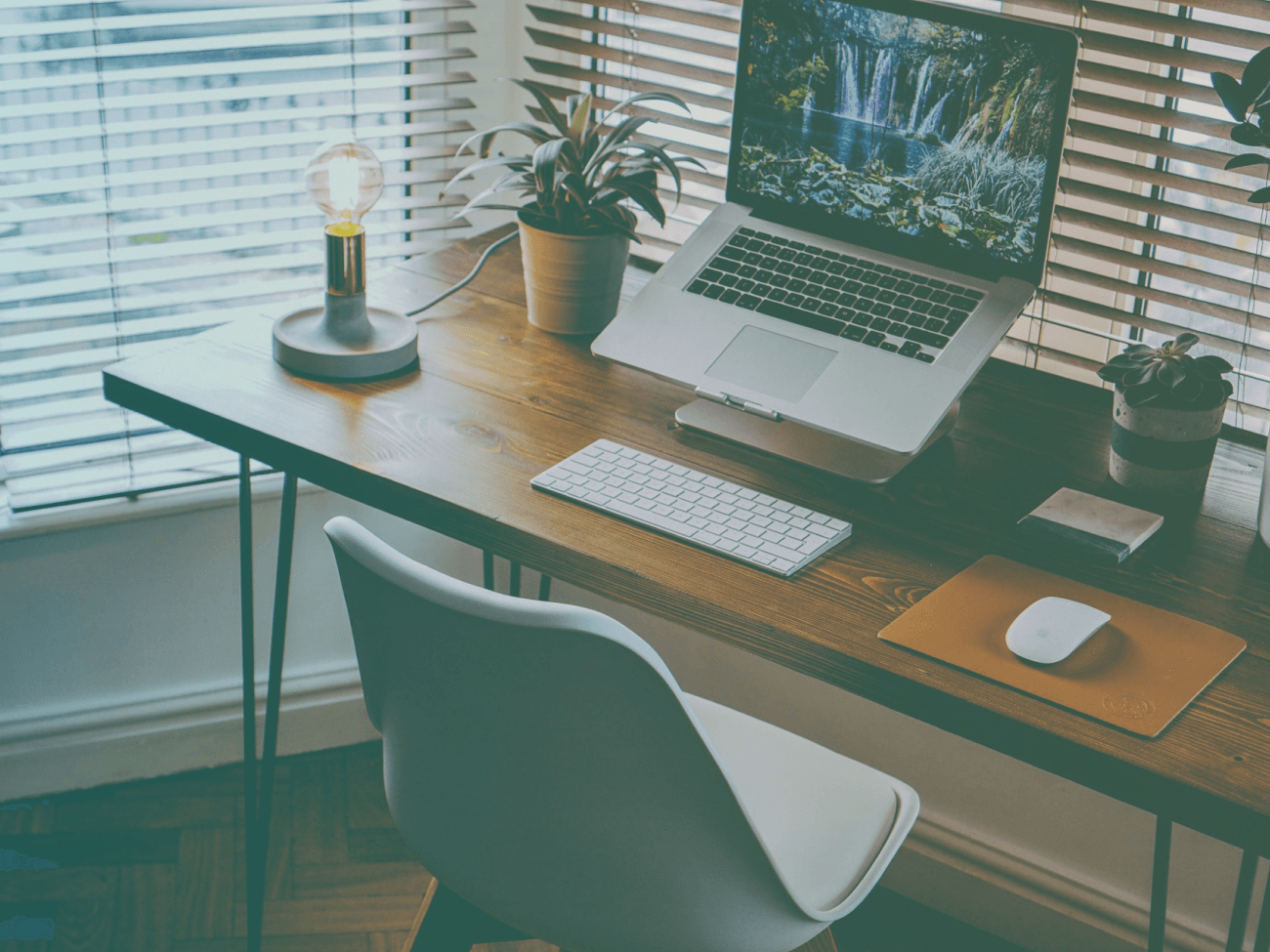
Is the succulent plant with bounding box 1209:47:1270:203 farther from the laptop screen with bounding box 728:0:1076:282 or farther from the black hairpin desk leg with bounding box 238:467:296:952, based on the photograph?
the black hairpin desk leg with bounding box 238:467:296:952

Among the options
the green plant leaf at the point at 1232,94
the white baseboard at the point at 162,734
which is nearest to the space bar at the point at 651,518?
the green plant leaf at the point at 1232,94

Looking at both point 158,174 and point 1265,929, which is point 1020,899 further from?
point 158,174

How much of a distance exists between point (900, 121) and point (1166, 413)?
1.34 ft

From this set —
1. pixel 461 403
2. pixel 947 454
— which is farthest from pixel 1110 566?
pixel 461 403

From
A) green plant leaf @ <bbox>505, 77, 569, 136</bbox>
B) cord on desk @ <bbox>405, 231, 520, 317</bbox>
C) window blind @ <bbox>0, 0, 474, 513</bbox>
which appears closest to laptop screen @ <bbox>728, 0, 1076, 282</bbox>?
green plant leaf @ <bbox>505, 77, 569, 136</bbox>

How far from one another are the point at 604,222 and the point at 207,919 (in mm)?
1078

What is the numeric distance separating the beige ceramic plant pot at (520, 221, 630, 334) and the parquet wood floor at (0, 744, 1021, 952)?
0.85 meters

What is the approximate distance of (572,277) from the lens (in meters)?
1.49

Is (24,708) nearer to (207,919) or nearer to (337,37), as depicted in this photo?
(207,919)

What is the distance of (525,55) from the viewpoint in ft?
6.45

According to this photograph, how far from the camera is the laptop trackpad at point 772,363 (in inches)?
51.5

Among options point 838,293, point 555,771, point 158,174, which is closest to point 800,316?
point 838,293

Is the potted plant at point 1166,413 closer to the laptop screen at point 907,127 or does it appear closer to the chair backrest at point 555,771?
the laptop screen at point 907,127

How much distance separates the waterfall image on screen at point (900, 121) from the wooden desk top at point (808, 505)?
9.5 inches
